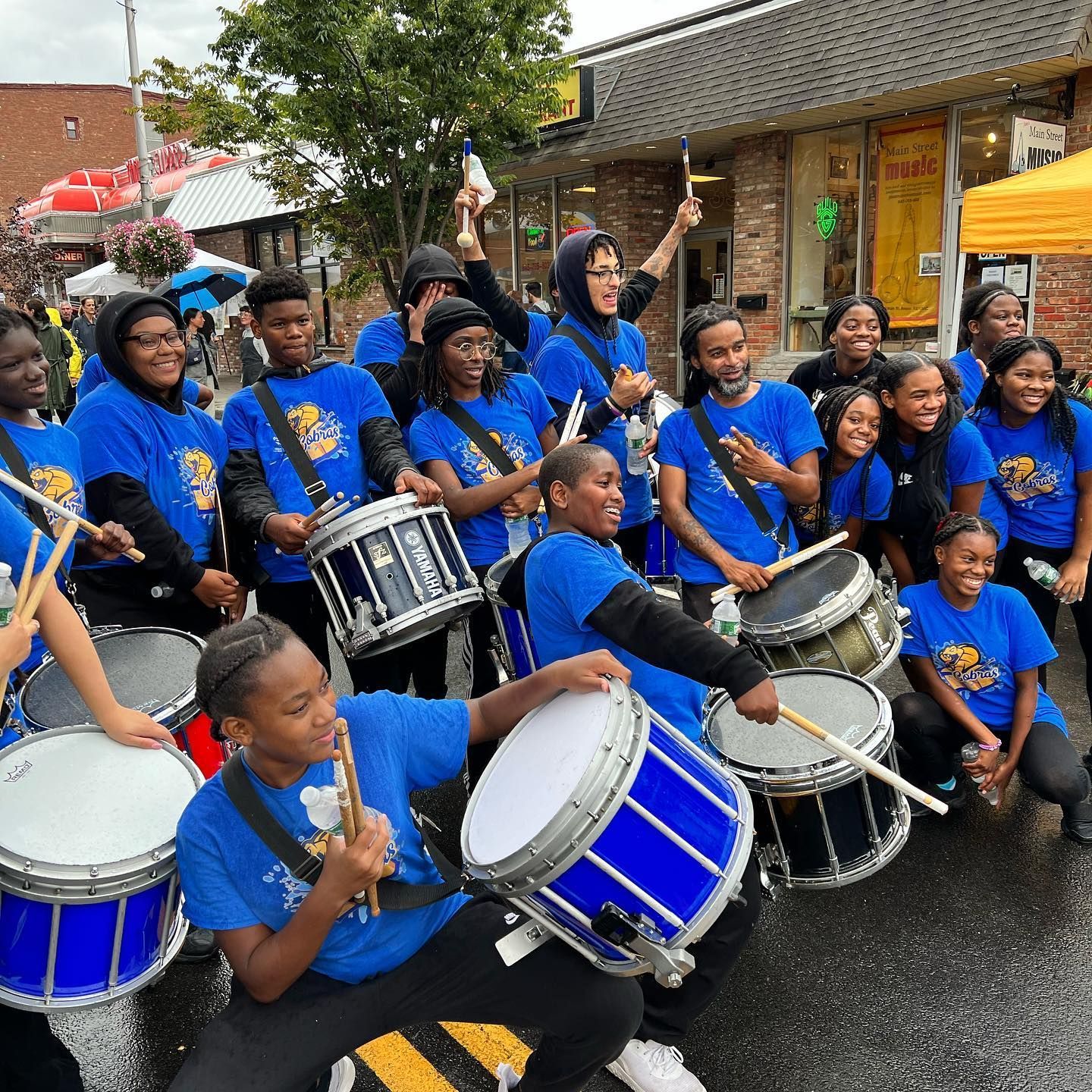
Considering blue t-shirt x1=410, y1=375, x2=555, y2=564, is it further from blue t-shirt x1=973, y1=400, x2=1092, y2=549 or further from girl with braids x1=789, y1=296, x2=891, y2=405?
blue t-shirt x1=973, y1=400, x2=1092, y2=549

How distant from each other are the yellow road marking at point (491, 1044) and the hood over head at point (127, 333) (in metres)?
2.51

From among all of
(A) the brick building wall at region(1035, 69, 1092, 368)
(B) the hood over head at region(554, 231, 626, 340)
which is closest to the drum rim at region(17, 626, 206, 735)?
(B) the hood over head at region(554, 231, 626, 340)

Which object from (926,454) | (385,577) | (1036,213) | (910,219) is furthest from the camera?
(910,219)

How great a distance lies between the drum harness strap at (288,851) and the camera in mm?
2270

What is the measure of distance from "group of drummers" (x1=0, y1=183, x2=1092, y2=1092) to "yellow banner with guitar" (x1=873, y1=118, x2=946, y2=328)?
276 inches

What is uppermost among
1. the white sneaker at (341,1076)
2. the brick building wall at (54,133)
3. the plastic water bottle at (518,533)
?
the brick building wall at (54,133)

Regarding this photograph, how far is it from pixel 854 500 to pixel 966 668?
99cm

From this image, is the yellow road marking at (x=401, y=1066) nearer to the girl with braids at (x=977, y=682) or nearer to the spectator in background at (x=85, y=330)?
the girl with braids at (x=977, y=682)

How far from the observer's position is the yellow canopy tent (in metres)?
6.98

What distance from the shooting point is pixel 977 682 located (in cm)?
Result: 407

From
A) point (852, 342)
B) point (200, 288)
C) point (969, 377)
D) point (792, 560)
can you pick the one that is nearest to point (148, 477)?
point (792, 560)

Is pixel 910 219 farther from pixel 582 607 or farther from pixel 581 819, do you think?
pixel 581 819

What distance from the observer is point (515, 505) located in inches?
162

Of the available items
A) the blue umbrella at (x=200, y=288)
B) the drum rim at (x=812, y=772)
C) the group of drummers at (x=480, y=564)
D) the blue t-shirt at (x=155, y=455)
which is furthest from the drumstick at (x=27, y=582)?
the blue umbrella at (x=200, y=288)
